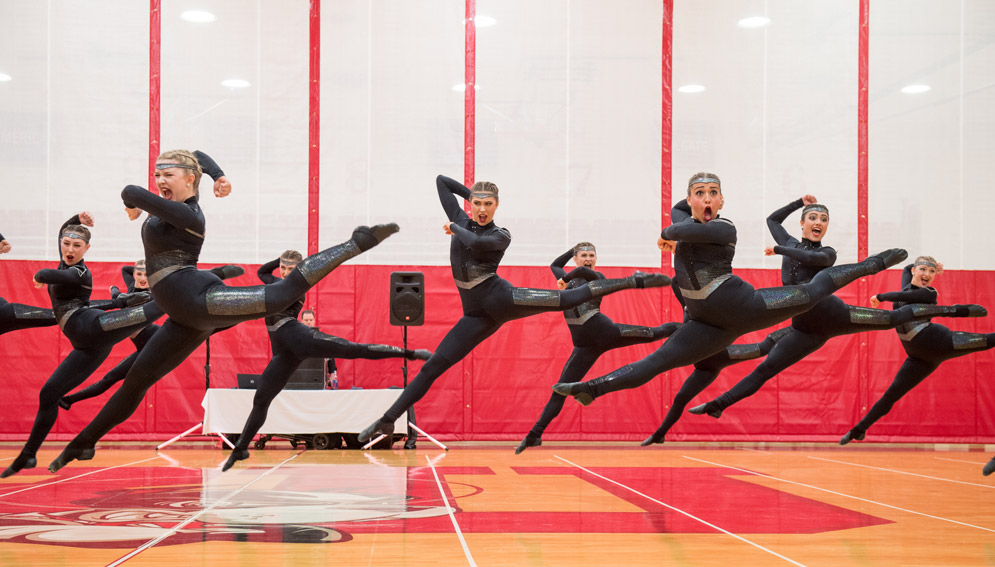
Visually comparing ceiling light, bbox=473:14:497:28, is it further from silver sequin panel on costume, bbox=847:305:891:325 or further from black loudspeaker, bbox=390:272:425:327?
silver sequin panel on costume, bbox=847:305:891:325

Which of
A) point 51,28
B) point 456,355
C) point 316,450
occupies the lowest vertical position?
point 316,450

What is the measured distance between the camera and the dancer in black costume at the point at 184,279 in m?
4.54

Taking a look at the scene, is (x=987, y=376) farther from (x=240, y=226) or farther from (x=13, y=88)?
(x=13, y=88)

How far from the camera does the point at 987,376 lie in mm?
12094

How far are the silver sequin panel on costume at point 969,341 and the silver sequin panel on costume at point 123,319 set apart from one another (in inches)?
241

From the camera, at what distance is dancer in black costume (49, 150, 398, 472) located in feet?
14.9

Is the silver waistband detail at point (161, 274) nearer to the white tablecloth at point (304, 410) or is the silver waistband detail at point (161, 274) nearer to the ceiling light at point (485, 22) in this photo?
the white tablecloth at point (304, 410)

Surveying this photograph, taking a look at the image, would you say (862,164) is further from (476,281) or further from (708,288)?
(476,281)

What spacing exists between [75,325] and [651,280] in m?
3.99

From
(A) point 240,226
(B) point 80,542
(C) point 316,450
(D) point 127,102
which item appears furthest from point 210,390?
(B) point 80,542

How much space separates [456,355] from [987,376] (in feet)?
31.1

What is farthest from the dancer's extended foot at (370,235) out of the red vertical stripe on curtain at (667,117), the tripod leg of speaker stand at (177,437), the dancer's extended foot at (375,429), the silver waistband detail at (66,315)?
the red vertical stripe on curtain at (667,117)

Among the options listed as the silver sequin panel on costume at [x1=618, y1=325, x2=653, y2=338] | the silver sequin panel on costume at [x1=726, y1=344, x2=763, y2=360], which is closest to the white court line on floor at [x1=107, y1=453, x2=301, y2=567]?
the silver sequin panel on costume at [x1=618, y1=325, x2=653, y2=338]

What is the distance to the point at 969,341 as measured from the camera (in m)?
6.88
